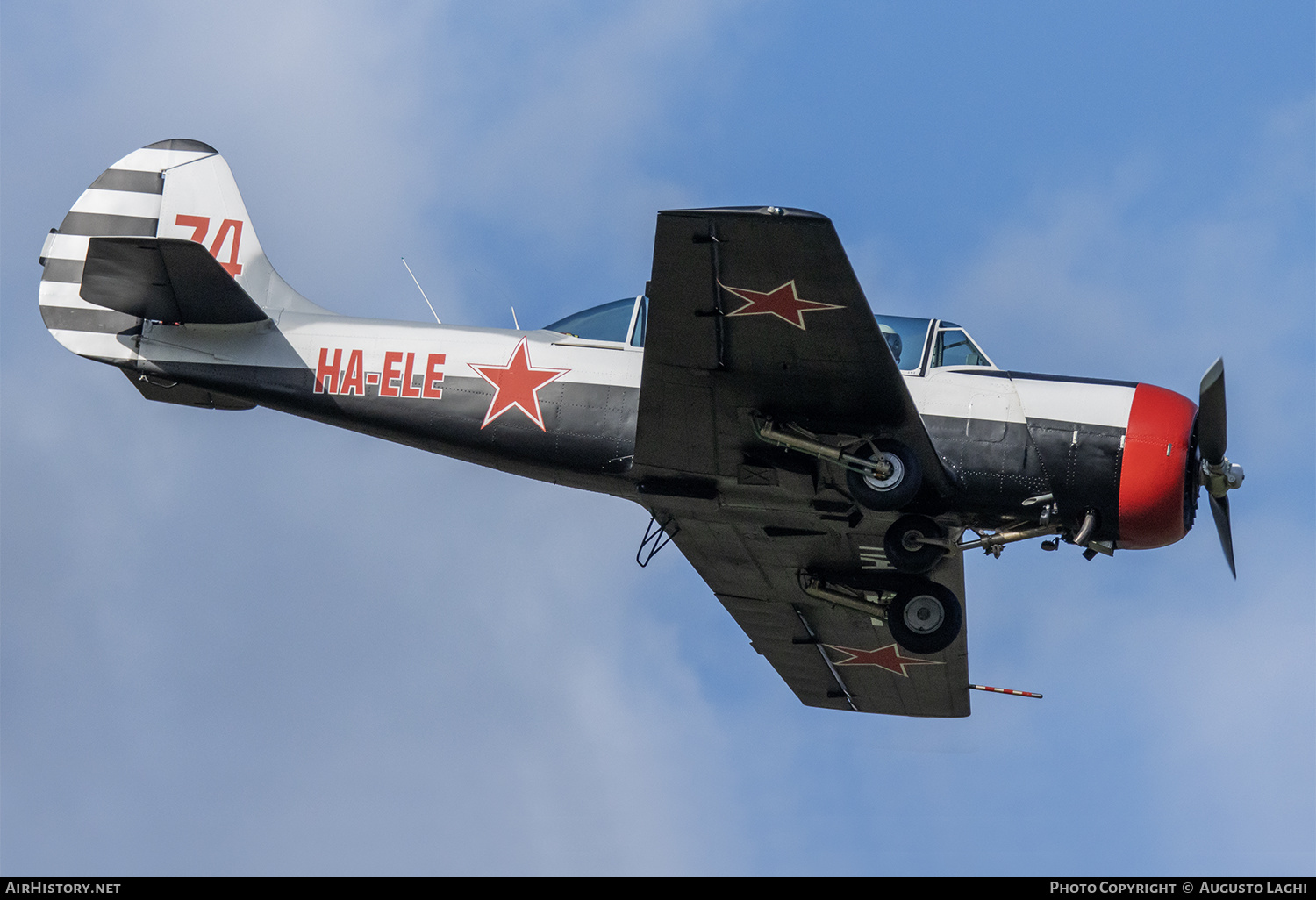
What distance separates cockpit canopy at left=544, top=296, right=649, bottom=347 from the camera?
13312 millimetres

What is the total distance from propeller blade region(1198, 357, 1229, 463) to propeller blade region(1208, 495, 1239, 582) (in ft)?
3.04

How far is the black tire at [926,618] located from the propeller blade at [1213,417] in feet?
8.89

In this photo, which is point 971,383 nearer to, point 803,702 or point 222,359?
point 803,702

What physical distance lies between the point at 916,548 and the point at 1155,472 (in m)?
2.04

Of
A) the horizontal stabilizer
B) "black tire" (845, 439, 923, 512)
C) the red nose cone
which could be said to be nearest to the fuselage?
the red nose cone

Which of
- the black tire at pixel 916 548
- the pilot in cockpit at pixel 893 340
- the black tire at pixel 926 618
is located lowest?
the black tire at pixel 926 618

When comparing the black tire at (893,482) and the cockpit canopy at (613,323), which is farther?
the cockpit canopy at (613,323)

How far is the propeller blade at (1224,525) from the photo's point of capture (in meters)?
13.0

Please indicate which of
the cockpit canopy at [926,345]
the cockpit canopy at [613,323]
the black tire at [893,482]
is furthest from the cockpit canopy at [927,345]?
the cockpit canopy at [613,323]

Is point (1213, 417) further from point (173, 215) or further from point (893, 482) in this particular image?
point (173, 215)

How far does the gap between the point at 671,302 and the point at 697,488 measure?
7.07ft

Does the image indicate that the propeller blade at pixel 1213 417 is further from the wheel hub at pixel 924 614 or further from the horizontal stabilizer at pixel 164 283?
the horizontal stabilizer at pixel 164 283
